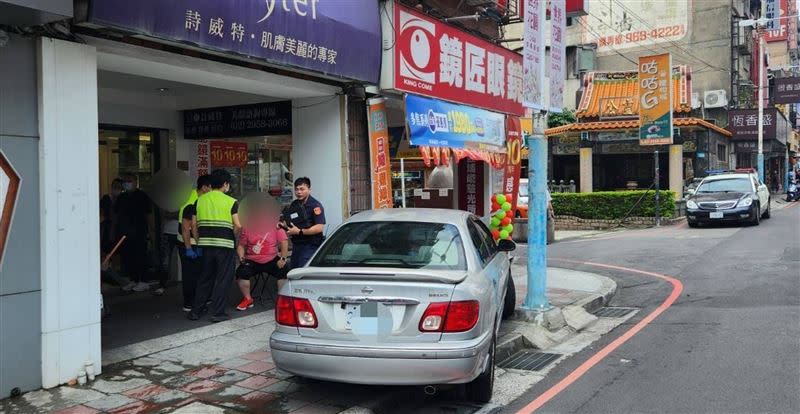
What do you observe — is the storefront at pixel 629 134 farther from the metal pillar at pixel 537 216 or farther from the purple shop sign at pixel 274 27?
the purple shop sign at pixel 274 27

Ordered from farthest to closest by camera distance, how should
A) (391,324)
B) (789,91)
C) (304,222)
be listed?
(789,91) → (304,222) → (391,324)

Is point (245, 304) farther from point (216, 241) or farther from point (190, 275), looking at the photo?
point (216, 241)

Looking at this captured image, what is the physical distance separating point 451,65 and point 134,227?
17.9 feet

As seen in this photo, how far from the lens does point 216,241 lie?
24.0 feet

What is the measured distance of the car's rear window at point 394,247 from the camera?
17.4 feet

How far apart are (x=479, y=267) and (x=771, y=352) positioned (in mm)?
3436

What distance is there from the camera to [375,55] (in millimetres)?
8953

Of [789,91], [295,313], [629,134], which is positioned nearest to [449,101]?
[295,313]

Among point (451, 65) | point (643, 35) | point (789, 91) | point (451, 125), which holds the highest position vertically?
point (643, 35)

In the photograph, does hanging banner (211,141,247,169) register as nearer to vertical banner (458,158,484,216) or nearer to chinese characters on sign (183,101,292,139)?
chinese characters on sign (183,101,292,139)

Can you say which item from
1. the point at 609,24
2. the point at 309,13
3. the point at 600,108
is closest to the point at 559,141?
the point at 600,108

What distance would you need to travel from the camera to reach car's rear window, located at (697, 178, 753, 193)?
20266mm

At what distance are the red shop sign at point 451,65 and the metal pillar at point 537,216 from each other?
2304 millimetres

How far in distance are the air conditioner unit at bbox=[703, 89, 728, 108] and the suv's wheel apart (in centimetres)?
3301
